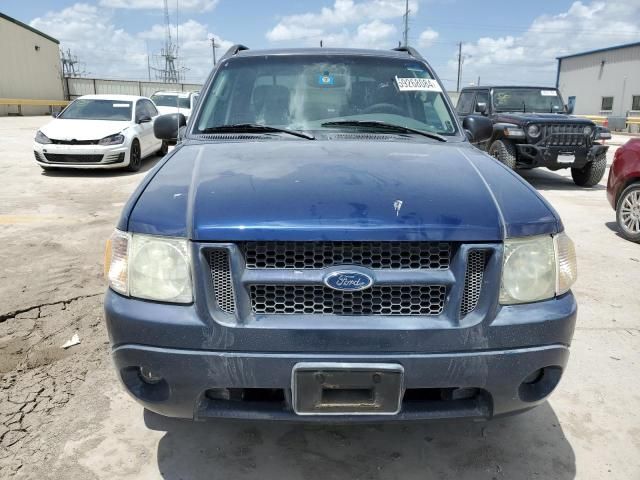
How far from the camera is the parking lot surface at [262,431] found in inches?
90.3

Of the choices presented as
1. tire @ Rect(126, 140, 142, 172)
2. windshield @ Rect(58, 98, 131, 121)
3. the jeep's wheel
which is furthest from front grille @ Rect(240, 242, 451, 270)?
windshield @ Rect(58, 98, 131, 121)

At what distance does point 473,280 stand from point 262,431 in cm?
132

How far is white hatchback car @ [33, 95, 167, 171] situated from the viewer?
9.99 meters

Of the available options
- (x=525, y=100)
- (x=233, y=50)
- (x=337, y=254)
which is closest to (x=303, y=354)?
(x=337, y=254)

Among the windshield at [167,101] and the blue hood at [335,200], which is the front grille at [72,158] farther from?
the blue hood at [335,200]

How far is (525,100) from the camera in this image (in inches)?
427

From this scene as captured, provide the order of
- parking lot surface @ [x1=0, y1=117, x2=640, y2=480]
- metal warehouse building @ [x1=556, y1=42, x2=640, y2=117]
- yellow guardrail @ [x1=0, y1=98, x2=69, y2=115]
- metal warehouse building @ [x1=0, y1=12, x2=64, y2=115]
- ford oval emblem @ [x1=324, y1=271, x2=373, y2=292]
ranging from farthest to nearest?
metal warehouse building @ [x1=556, y1=42, x2=640, y2=117] → metal warehouse building @ [x1=0, y1=12, x2=64, y2=115] → yellow guardrail @ [x1=0, y1=98, x2=69, y2=115] → parking lot surface @ [x1=0, y1=117, x2=640, y2=480] → ford oval emblem @ [x1=324, y1=271, x2=373, y2=292]

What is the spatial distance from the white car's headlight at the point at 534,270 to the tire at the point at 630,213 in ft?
15.7

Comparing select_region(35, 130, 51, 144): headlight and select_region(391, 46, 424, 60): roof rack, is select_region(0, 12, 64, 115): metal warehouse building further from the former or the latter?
select_region(391, 46, 424, 60): roof rack

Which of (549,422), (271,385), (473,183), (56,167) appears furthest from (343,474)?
(56,167)

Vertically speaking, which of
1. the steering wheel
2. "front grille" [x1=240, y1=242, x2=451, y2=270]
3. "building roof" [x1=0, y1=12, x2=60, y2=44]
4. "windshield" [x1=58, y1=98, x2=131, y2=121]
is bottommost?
"front grille" [x1=240, y1=242, x2=451, y2=270]

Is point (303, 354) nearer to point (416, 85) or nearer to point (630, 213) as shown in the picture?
point (416, 85)

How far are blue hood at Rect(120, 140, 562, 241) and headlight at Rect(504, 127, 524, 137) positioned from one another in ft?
25.0

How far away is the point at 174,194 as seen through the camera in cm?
203
